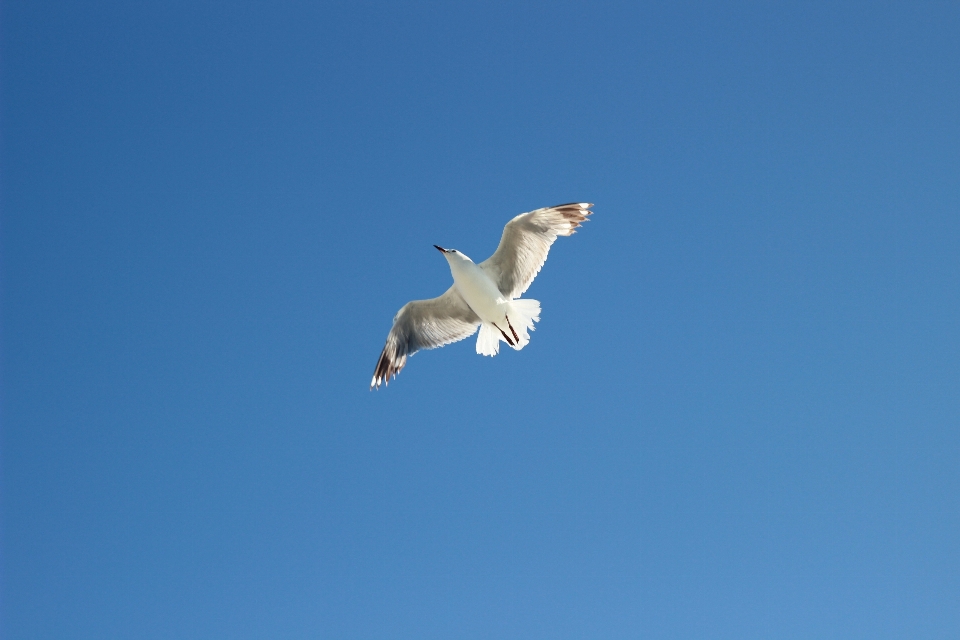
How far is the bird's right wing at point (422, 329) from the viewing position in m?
11.3

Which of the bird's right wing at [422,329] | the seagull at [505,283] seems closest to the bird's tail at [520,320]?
the seagull at [505,283]

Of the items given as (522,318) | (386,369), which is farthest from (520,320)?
(386,369)

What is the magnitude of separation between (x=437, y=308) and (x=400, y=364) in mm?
813

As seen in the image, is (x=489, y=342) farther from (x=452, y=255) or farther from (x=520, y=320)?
(x=452, y=255)

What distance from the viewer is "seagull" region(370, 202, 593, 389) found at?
414 inches

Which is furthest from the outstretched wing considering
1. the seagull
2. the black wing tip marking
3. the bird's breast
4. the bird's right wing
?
the black wing tip marking

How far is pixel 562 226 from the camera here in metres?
10.5

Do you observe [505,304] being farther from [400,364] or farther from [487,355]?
[400,364]

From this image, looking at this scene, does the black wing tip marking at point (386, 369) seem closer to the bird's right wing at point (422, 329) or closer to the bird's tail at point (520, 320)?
the bird's right wing at point (422, 329)

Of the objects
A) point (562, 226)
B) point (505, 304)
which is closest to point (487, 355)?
point (505, 304)

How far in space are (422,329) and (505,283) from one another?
1.23 meters

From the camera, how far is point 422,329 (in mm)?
11469

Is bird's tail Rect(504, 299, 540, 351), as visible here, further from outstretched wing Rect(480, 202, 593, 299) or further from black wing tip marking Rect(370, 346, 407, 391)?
black wing tip marking Rect(370, 346, 407, 391)

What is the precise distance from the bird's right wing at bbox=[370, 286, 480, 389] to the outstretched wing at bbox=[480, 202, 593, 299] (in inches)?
24.0
